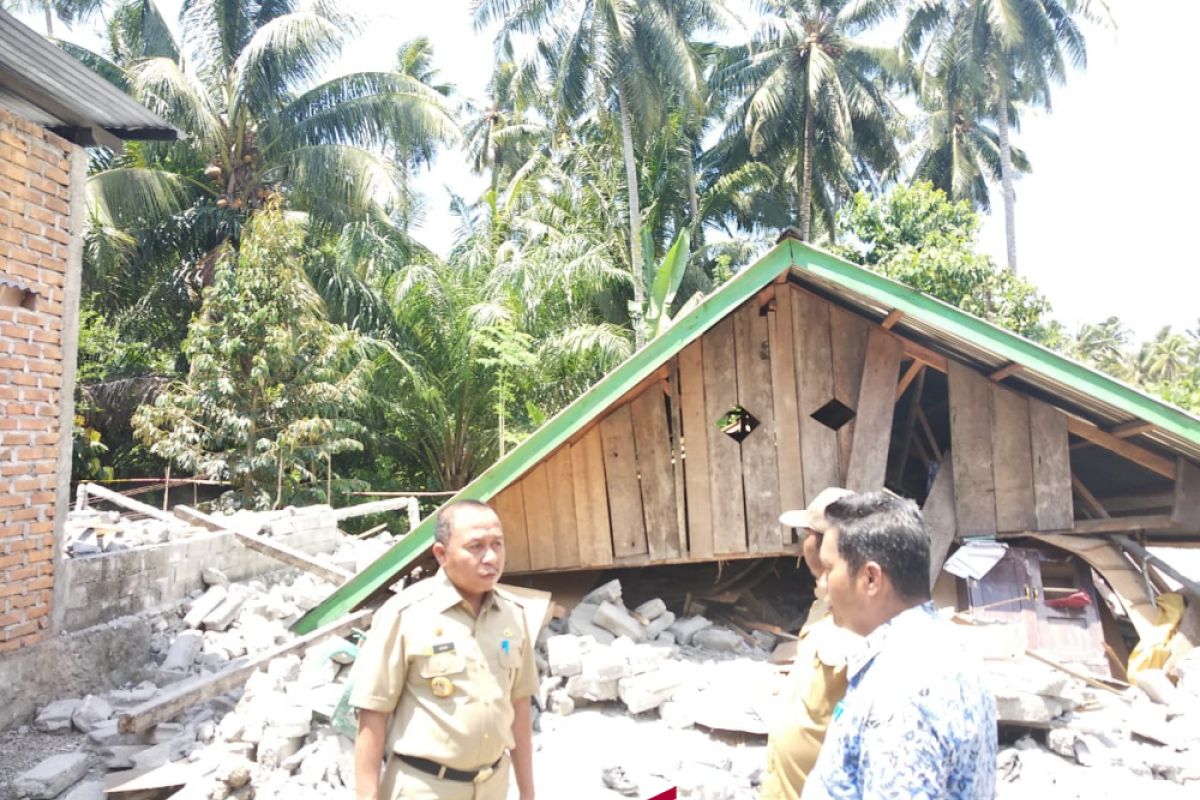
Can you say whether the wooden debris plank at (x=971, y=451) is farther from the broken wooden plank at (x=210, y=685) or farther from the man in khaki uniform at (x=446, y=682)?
the man in khaki uniform at (x=446, y=682)

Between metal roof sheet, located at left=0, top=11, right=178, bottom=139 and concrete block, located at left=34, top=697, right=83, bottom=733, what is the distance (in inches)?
165

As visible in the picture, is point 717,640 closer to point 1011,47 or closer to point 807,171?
point 807,171

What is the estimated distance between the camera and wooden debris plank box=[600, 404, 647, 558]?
7133 mm

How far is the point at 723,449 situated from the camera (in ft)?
23.4

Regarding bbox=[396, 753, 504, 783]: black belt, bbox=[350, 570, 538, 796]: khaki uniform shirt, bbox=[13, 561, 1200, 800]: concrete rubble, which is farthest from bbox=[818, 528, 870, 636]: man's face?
bbox=[13, 561, 1200, 800]: concrete rubble

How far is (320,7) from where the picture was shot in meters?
19.9

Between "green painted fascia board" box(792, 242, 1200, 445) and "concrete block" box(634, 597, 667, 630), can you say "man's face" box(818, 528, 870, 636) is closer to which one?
"green painted fascia board" box(792, 242, 1200, 445)

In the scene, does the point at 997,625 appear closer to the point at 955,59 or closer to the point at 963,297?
the point at 963,297

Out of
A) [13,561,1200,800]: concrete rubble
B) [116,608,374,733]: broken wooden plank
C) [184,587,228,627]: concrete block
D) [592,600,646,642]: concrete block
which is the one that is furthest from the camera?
[184,587,228,627]: concrete block

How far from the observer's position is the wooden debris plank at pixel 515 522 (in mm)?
7082

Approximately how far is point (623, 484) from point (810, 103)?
22220 mm

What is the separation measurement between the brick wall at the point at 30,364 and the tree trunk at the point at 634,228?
1417cm

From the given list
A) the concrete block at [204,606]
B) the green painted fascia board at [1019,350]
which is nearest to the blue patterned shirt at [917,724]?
the green painted fascia board at [1019,350]

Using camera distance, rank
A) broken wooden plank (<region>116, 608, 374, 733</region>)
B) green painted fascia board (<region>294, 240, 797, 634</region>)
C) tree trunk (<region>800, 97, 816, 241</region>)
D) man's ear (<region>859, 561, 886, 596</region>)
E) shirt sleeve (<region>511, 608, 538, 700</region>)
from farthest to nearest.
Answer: tree trunk (<region>800, 97, 816, 241</region>) → green painted fascia board (<region>294, 240, 797, 634</region>) → broken wooden plank (<region>116, 608, 374, 733</region>) → shirt sleeve (<region>511, 608, 538, 700</region>) → man's ear (<region>859, 561, 886, 596</region>)
